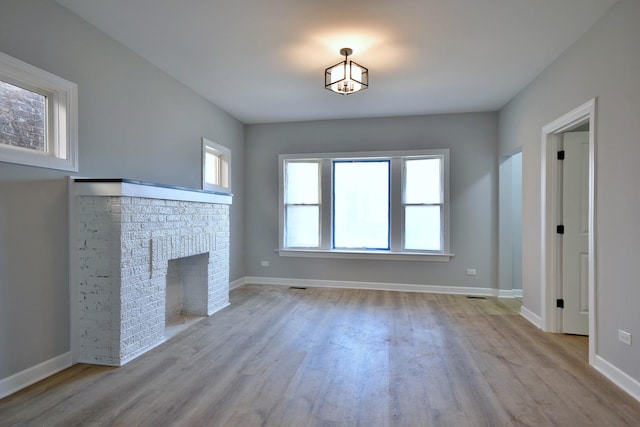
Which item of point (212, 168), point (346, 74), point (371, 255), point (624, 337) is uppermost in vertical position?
point (346, 74)

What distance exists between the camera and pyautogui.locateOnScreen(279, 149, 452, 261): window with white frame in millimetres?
5617

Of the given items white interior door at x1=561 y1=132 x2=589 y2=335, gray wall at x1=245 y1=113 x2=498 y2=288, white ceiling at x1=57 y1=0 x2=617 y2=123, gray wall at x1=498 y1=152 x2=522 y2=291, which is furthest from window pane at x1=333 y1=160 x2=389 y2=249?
white interior door at x1=561 y1=132 x2=589 y2=335

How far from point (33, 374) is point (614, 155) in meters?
4.71

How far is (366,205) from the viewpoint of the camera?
590 cm

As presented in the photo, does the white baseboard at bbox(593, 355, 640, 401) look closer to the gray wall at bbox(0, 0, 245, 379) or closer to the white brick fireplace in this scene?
the white brick fireplace

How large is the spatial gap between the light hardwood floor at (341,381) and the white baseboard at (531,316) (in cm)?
9

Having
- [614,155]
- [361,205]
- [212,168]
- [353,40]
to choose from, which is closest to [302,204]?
[361,205]

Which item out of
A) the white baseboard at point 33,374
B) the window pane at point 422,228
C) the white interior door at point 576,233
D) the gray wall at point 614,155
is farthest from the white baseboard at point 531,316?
the white baseboard at point 33,374

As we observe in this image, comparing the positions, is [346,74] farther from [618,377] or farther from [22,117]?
[618,377]

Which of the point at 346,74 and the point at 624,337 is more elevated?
the point at 346,74

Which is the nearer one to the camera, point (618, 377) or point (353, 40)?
point (618, 377)

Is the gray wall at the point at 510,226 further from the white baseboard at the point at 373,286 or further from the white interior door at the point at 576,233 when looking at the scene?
the white interior door at the point at 576,233

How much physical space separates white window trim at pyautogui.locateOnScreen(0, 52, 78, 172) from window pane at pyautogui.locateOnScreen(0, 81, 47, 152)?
40 millimetres

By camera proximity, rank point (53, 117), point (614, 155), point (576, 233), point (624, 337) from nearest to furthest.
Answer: point (624, 337) < point (614, 155) < point (53, 117) < point (576, 233)
